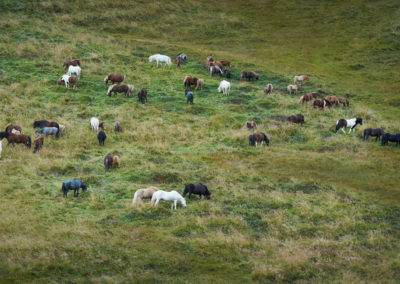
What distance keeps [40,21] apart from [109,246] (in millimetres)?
44967

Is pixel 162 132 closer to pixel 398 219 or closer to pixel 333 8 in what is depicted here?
pixel 398 219

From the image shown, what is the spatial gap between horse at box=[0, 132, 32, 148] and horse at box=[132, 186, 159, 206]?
985cm

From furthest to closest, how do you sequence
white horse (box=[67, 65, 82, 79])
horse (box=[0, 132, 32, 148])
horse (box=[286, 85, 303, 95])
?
horse (box=[286, 85, 303, 95]) < white horse (box=[67, 65, 82, 79]) < horse (box=[0, 132, 32, 148])

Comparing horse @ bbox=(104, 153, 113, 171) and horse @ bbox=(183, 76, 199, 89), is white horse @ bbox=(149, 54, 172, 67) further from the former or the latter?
horse @ bbox=(104, 153, 113, 171)

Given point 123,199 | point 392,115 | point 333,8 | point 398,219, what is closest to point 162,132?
point 123,199

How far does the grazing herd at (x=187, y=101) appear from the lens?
60.7ft

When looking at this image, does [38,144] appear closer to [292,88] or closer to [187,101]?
[187,101]

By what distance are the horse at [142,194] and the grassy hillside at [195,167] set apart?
583 millimetres

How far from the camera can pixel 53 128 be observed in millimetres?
26297

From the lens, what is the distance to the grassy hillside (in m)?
14.0

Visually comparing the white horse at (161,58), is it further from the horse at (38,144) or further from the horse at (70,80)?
the horse at (38,144)

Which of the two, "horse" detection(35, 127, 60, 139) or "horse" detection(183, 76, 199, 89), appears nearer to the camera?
"horse" detection(35, 127, 60, 139)

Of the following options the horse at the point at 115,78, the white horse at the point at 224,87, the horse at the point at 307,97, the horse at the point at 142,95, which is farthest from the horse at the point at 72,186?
the horse at the point at 307,97

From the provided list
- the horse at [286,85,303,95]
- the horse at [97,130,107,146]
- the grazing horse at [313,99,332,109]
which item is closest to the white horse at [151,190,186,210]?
the horse at [97,130,107,146]
